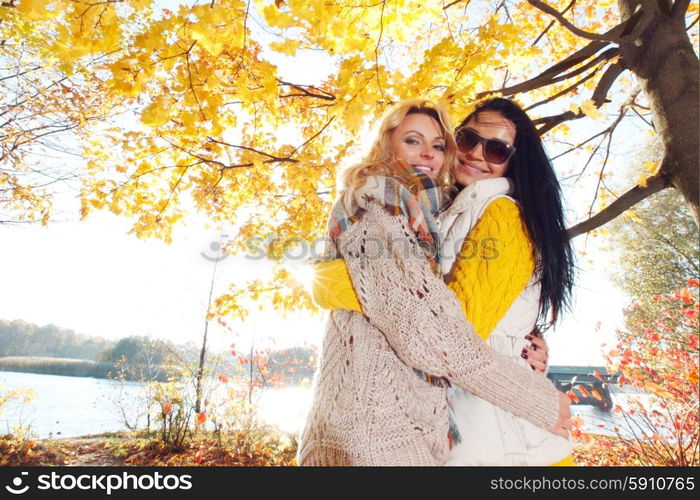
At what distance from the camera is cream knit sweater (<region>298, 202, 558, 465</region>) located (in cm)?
98

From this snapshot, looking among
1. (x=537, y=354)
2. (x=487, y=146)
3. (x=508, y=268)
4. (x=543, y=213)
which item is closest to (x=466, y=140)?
(x=487, y=146)

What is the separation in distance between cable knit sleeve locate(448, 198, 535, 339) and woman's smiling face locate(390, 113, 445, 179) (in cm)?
61

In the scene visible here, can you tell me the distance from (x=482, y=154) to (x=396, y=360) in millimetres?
1247

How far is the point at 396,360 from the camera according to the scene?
1051mm

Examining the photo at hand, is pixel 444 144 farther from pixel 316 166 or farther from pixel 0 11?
pixel 0 11

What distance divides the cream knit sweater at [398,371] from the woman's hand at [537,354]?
0.50 feet

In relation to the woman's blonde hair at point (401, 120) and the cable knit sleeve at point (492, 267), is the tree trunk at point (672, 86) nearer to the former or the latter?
the woman's blonde hair at point (401, 120)

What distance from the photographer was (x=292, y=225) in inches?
195

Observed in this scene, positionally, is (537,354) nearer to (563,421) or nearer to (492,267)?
(563,421)

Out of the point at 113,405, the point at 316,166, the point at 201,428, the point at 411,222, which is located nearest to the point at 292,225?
the point at 316,166

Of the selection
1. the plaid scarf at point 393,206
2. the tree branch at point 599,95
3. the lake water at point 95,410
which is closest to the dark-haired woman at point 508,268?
the plaid scarf at point 393,206

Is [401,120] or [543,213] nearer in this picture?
[543,213]

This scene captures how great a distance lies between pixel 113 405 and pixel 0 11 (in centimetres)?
764

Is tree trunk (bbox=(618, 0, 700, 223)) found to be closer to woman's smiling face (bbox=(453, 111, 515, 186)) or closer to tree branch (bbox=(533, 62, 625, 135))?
tree branch (bbox=(533, 62, 625, 135))
